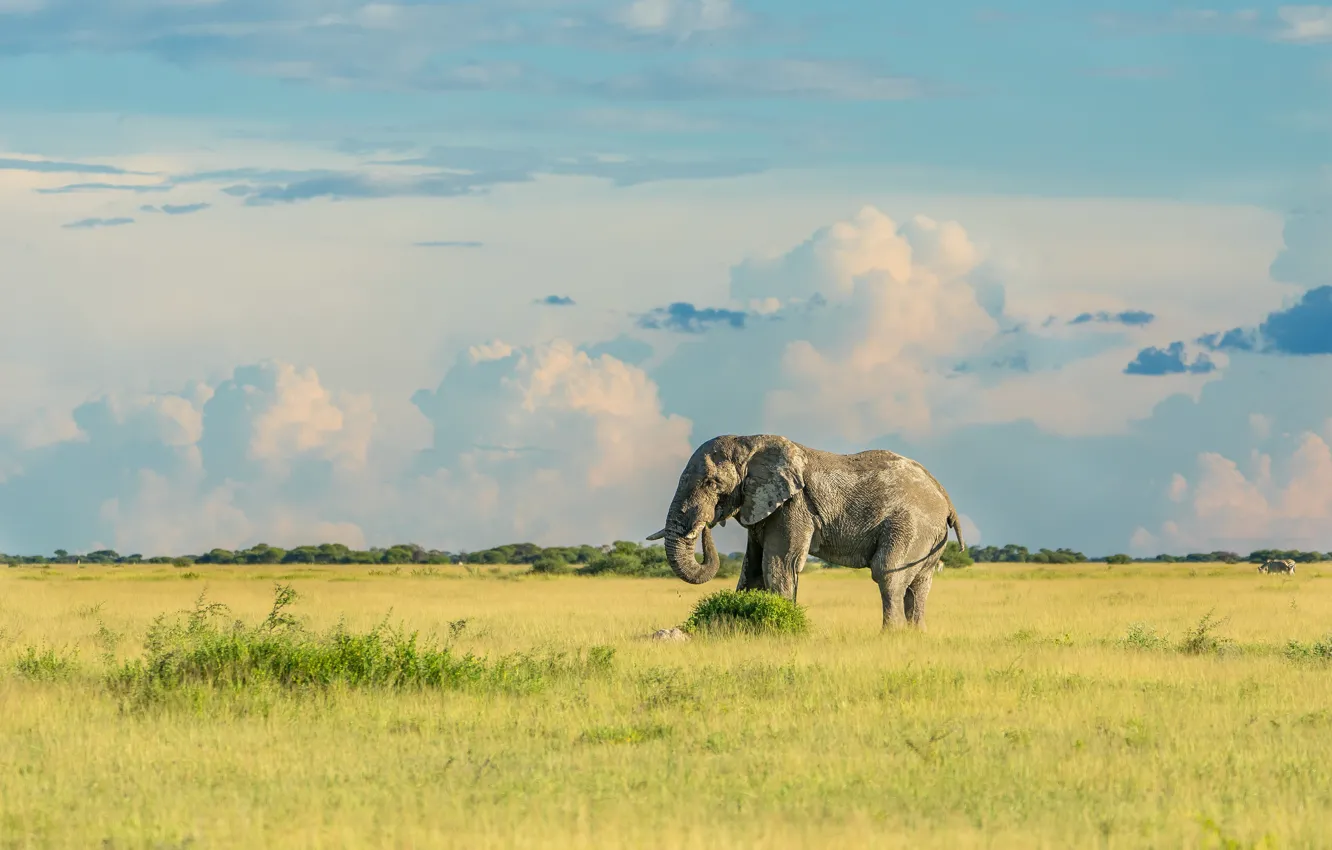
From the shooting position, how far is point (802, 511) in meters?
24.6

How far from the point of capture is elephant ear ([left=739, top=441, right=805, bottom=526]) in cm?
2433

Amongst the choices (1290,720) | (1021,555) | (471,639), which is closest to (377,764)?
(1290,720)

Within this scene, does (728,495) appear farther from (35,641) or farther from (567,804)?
(567,804)

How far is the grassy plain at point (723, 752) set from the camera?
10.5m

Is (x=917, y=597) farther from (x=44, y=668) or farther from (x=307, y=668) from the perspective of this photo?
(x=44, y=668)

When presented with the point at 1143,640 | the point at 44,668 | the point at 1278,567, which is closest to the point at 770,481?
the point at 1143,640

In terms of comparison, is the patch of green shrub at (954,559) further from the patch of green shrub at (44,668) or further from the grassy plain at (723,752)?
the patch of green shrub at (44,668)

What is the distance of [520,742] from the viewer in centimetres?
1381

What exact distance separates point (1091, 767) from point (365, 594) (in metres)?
35.1

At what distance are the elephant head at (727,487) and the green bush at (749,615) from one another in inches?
32.5

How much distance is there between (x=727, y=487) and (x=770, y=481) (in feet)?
2.38

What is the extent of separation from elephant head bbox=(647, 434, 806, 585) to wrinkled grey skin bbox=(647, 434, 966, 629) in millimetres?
16

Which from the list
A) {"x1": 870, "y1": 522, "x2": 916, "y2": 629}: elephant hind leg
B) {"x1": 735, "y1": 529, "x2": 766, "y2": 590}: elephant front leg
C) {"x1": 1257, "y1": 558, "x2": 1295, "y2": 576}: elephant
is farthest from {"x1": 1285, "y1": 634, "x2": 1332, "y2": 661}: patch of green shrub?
{"x1": 1257, "y1": 558, "x2": 1295, "y2": 576}: elephant

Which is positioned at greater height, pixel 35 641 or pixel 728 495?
pixel 728 495
